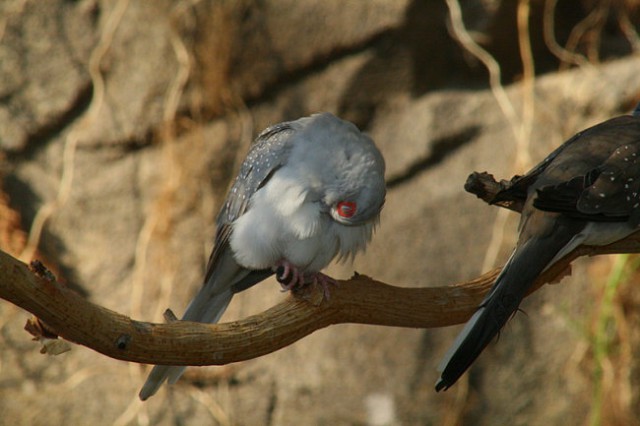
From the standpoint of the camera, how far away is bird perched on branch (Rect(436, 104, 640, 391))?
273 cm

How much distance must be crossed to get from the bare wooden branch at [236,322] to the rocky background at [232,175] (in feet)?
5.31

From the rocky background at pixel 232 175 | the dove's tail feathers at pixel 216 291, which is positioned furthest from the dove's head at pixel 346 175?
the rocky background at pixel 232 175

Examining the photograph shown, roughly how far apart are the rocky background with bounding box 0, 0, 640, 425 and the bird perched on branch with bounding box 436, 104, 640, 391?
5.01 feet

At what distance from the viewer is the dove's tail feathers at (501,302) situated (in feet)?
8.68

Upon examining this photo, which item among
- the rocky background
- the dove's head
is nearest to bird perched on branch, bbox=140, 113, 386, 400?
the dove's head

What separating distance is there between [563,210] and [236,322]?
44.7 inches

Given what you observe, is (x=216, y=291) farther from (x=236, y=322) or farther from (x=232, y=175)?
(x=232, y=175)

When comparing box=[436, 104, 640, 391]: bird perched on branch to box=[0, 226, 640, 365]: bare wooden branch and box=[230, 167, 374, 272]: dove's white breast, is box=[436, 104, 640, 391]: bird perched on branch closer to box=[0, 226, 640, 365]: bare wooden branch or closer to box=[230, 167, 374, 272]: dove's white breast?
box=[0, 226, 640, 365]: bare wooden branch

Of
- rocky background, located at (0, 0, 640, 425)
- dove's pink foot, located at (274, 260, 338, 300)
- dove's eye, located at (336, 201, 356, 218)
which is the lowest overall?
rocky background, located at (0, 0, 640, 425)

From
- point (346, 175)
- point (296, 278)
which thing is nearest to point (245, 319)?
point (296, 278)

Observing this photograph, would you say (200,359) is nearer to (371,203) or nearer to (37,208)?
(371,203)

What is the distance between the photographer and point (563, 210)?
290cm

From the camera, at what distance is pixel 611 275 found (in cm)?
455

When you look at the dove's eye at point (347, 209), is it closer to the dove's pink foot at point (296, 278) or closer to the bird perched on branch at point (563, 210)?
the dove's pink foot at point (296, 278)
